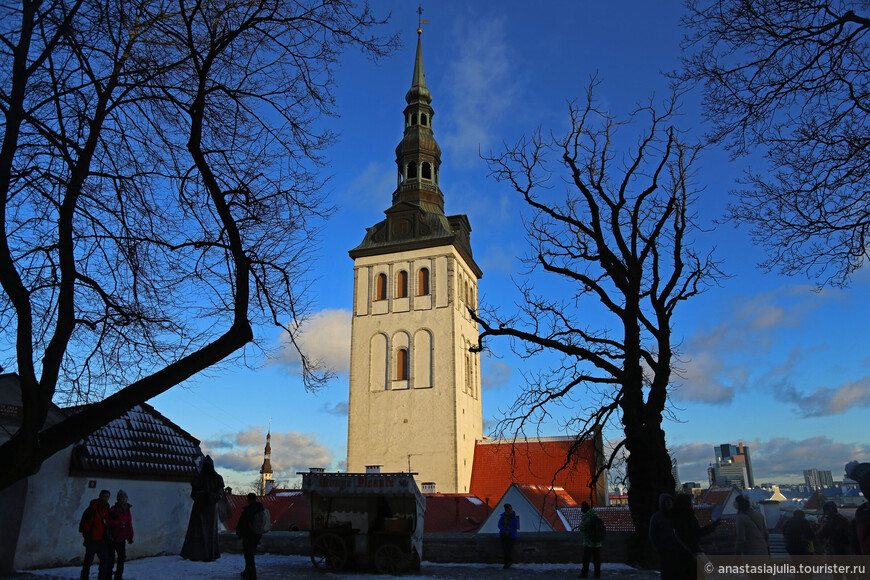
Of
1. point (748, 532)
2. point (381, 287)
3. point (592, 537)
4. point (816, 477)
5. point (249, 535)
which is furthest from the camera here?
point (816, 477)

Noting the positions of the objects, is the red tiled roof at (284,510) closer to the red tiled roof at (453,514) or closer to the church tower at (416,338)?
the church tower at (416,338)

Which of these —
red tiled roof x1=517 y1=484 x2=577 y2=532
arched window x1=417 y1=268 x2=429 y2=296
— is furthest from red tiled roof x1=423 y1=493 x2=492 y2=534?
arched window x1=417 y1=268 x2=429 y2=296

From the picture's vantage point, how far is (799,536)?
9203 mm

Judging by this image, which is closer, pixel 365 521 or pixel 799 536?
pixel 799 536

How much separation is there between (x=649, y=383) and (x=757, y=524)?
4527 millimetres

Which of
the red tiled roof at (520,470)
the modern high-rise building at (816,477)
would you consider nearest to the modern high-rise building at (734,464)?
the modern high-rise building at (816,477)

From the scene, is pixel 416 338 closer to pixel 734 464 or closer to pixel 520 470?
pixel 520 470

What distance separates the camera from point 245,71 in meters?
7.88

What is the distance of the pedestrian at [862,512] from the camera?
6152mm

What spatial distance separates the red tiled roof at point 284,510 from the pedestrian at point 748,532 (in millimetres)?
22264

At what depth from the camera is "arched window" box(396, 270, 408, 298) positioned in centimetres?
3947

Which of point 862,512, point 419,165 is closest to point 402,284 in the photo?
point 419,165

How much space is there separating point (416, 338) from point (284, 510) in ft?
40.4

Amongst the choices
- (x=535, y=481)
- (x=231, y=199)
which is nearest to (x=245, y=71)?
(x=231, y=199)
